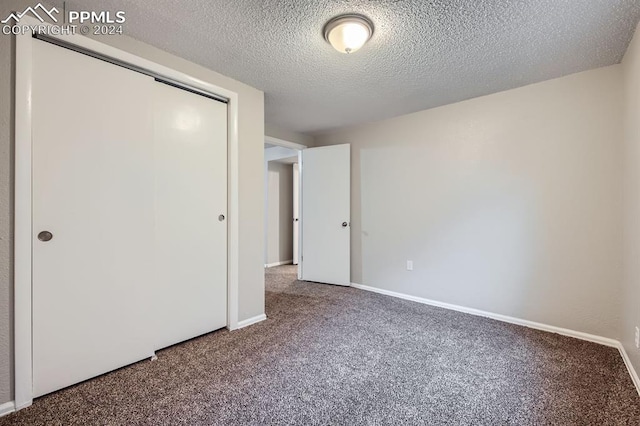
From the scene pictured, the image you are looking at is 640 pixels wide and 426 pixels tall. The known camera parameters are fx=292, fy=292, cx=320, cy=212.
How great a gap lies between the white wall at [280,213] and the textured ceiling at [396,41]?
2943mm

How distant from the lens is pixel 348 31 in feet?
5.77

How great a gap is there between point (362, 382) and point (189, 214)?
5.74 feet

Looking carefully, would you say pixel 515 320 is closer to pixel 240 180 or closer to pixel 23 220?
pixel 240 180

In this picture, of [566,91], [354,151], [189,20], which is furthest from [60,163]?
[566,91]

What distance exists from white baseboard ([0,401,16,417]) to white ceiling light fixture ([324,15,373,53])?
274 cm

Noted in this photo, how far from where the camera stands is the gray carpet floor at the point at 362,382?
152 cm

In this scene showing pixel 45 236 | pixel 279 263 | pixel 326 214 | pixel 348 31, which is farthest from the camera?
pixel 279 263

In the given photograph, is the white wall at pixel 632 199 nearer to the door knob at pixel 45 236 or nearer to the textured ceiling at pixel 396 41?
the textured ceiling at pixel 396 41

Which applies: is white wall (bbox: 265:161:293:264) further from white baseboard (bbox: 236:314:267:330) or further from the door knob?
the door knob

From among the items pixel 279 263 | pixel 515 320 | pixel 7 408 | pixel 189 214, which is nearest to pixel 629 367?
Result: pixel 515 320

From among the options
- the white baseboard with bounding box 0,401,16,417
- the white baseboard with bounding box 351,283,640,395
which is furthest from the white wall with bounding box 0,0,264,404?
the white baseboard with bounding box 351,283,640,395

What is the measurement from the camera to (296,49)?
2090 mm

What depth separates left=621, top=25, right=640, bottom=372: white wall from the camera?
71.1 inches

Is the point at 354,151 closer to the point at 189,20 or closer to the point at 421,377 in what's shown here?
the point at 189,20
